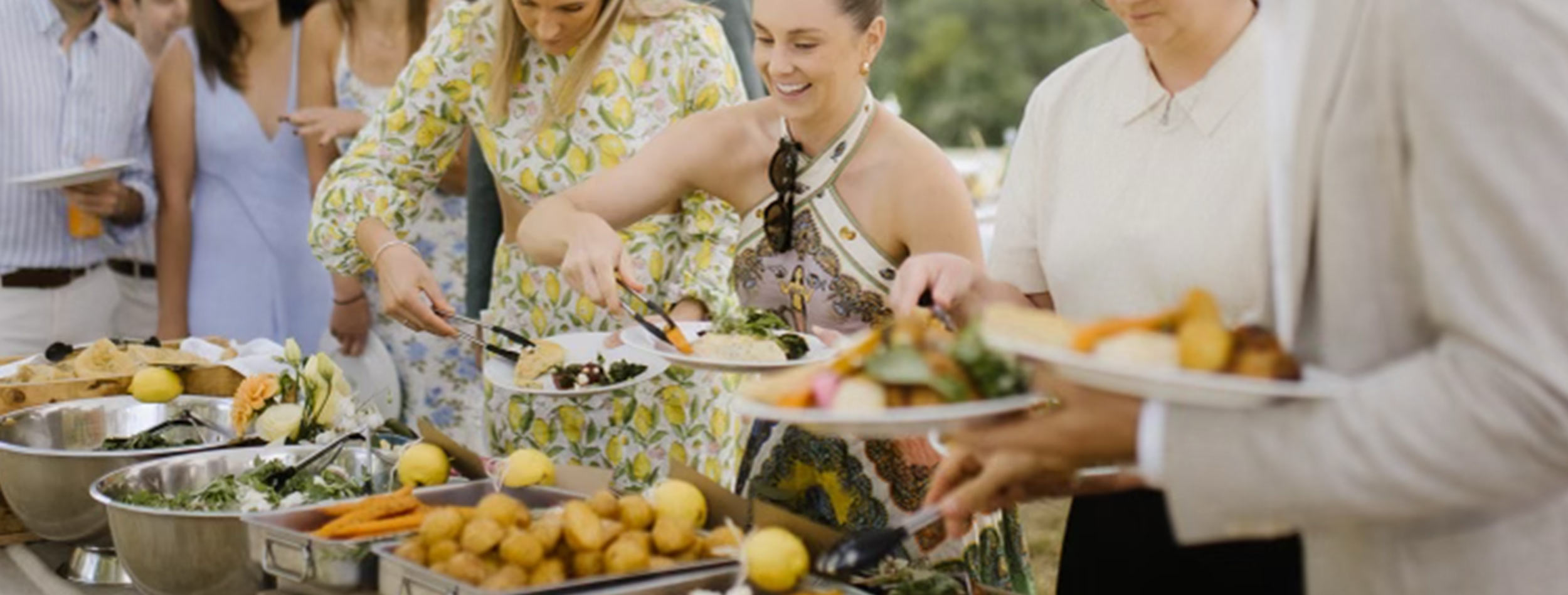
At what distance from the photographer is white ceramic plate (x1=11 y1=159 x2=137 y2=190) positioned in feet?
11.8

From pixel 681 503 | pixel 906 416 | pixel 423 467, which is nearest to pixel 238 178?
pixel 423 467

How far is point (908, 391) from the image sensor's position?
1324 millimetres

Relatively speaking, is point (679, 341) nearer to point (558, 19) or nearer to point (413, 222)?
point (558, 19)

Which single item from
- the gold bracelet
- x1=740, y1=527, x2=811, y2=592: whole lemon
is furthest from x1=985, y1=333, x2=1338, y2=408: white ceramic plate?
the gold bracelet

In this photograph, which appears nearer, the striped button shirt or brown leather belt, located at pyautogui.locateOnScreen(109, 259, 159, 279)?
the striped button shirt

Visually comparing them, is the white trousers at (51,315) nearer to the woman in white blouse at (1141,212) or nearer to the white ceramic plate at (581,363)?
the white ceramic plate at (581,363)

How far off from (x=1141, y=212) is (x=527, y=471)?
0.81 metres

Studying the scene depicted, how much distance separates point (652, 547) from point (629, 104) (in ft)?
3.97

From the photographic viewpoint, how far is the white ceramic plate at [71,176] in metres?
3.61

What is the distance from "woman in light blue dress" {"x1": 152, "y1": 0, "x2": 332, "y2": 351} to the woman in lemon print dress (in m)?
1.25

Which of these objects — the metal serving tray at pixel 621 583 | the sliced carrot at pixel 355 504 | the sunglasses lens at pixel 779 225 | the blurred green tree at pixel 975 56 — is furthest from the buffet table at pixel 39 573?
the blurred green tree at pixel 975 56

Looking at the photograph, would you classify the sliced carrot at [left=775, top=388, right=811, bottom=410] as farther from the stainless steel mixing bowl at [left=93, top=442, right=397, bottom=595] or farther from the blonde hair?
the blonde hair

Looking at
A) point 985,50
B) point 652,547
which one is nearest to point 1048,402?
point 652,547

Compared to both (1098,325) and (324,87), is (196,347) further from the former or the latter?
(1098,325)
